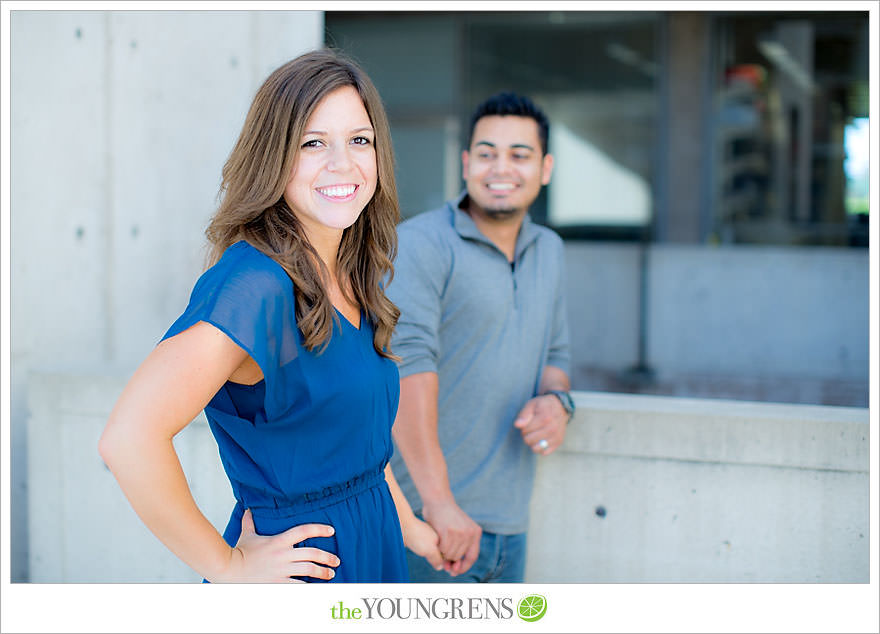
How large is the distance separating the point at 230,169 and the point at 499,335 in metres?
1.11

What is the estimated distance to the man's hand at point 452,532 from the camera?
87.7 inches

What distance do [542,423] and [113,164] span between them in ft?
7.08

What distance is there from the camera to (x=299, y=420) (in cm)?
149

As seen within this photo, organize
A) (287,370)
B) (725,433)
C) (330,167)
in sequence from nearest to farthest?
(287,370), (330,167), (725,433)

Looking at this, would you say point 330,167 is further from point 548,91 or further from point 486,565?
point 548,91

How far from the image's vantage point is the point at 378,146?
5.54ft

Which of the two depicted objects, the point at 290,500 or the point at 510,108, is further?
the point at 510,108

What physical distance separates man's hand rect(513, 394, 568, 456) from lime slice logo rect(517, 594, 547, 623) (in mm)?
761

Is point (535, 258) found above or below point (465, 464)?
above

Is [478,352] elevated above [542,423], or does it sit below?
above

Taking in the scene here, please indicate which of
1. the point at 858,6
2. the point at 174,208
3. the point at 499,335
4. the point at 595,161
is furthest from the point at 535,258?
the point at 595,161

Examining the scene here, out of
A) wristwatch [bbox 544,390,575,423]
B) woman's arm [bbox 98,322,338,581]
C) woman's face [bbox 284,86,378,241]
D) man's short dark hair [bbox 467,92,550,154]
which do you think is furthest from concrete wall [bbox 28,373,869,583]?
woman's arm [bbox 98,322,338,581]

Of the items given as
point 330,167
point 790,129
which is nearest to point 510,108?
point 330,167

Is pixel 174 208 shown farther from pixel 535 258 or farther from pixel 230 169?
pixel 230 169
